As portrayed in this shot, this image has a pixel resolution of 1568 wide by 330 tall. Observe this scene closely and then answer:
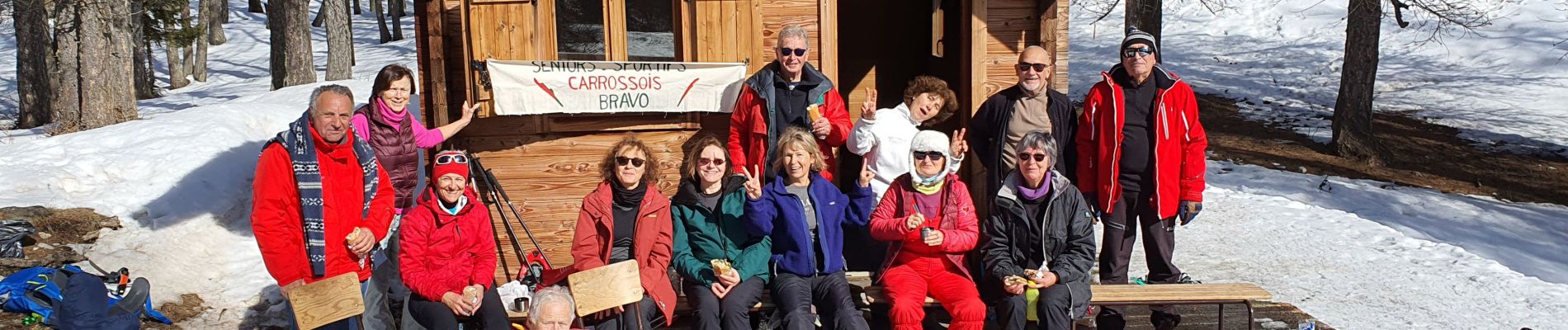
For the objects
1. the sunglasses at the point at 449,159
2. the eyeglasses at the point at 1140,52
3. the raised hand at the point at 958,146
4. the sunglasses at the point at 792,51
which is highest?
the sunglasses at the point at 792,51

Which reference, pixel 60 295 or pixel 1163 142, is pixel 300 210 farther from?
pixel 1163 142

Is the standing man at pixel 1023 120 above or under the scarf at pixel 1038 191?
above

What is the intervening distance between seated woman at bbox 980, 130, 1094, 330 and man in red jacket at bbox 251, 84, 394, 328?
2699 mm

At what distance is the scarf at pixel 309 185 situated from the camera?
4.32 metres

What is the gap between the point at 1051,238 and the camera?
195 inches

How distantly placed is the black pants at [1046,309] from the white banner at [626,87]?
2063mm

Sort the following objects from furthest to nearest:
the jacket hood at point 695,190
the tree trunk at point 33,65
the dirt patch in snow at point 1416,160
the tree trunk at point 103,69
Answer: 1. the tree trunk at point 33,65
2. the tree trunk at point 103,69
3. the dirt patch in snow at point 1416,160
4. the jacket hood at point 695,190

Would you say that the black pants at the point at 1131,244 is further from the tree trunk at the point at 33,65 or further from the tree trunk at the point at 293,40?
the tree trunk at the point at 293,40

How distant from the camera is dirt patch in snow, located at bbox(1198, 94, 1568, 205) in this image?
11031 millimetres

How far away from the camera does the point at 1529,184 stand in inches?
440

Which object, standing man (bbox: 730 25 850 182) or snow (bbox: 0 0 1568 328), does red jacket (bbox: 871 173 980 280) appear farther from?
snow (bbox: 0 0 1568 328)

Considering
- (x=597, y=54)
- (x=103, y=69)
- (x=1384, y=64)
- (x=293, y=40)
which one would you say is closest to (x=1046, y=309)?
Result: (x=597, y=54)

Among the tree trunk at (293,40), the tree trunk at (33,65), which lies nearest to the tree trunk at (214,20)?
the tree trunk at (293,40)

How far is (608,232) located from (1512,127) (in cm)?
1328
